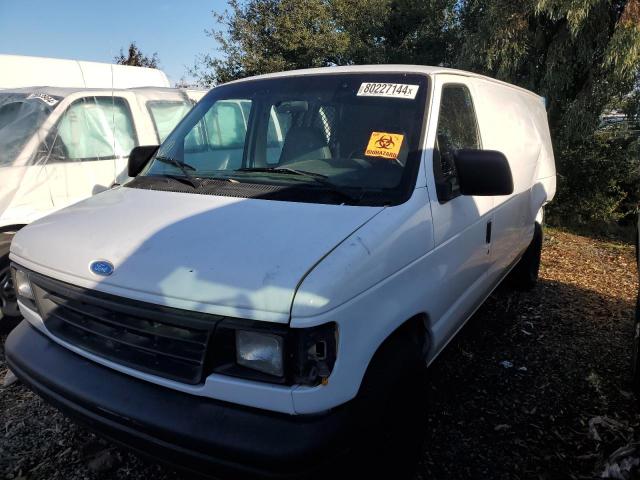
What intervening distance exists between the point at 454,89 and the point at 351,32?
1540cm

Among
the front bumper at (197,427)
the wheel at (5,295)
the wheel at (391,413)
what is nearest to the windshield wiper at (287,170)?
the wheel at (391,413)

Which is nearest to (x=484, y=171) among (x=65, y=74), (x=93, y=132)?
(x=93, y=132)

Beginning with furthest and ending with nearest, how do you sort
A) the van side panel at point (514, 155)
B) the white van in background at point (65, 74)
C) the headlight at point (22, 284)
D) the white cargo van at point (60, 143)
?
the white van in background at point (65, 74)
the white cargo van at point (60, 143)
the van side panel at point (514, 155)
the headlight at point (22, 284)

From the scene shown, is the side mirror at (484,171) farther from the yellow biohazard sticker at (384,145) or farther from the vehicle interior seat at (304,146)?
the vehicle interior seat at (304,146)

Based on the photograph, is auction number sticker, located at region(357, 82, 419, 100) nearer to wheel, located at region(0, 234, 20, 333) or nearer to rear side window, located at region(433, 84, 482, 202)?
rear side window, located at region(433, 84, 482, 202)

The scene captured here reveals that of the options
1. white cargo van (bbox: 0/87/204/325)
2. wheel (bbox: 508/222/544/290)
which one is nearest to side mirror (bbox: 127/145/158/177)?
white cargo van (bbox: 0/87/204/325)

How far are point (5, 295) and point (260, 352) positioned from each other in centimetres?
337

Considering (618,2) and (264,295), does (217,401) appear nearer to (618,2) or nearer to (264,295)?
(264,295)

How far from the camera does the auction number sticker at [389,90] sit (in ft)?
8.74

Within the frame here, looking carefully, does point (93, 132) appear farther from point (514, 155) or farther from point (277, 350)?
point (277, 350)

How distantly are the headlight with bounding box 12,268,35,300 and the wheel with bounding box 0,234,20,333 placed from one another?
1.87 meters

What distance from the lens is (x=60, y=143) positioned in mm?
4797

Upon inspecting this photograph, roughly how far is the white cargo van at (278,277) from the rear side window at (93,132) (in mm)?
2277

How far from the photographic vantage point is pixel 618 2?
25.2ft
